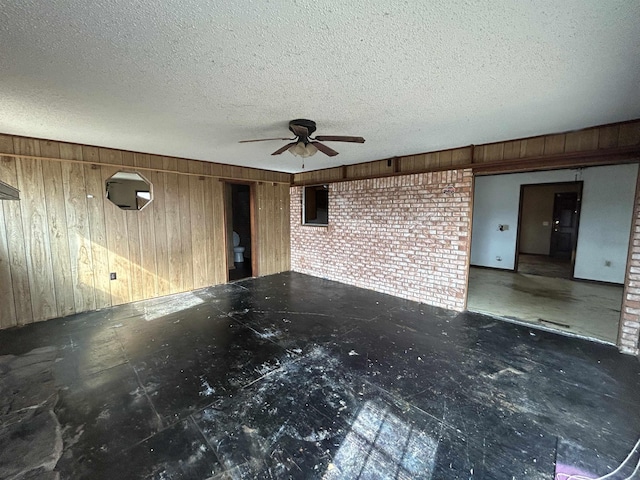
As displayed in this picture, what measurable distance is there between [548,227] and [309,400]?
974 centimetres

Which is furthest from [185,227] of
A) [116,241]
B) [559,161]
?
[559,161]

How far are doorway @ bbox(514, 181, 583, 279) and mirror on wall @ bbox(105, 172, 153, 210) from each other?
338 inches

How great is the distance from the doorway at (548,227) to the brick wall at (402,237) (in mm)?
4302

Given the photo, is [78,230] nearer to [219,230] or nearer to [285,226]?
[219,230]

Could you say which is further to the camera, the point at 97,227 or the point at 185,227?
the point at 185,227

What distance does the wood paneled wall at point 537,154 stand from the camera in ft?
9.16

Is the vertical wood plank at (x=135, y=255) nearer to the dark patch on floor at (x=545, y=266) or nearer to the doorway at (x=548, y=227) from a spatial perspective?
the dark patch on floor at (x=545, y=266)

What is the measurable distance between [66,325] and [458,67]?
198 inches

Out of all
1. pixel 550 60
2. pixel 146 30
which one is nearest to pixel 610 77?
pixel 550 60

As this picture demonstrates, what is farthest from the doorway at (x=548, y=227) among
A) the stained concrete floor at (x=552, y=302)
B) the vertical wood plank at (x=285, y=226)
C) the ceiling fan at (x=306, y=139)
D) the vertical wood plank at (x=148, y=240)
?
the vertical wood plank at (x=148, y=240)

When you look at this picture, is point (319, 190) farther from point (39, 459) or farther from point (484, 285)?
point (39, 459)

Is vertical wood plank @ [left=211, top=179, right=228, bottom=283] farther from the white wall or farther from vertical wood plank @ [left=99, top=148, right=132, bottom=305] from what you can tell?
the white wall

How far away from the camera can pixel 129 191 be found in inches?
183

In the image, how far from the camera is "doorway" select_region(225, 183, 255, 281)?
7.08 meters
